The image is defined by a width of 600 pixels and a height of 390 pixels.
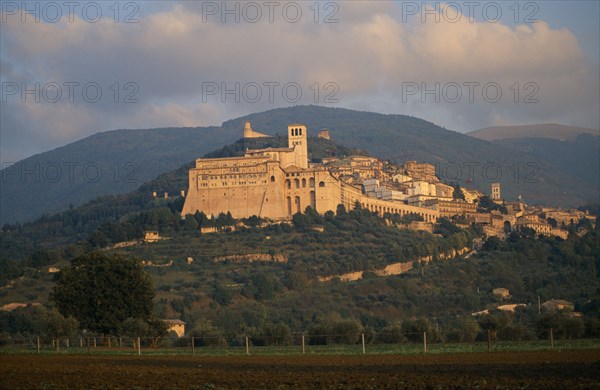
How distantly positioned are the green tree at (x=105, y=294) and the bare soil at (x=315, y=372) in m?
16.9

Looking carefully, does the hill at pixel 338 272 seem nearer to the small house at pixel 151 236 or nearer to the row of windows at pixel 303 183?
the small house at pixel 151 236

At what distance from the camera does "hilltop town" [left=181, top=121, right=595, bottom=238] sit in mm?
120000

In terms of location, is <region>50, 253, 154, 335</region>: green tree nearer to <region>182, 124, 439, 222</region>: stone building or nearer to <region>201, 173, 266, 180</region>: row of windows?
<region>182, 124, 439, 222</region>: stone building

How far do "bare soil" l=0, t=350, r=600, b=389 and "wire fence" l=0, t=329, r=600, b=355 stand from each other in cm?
351

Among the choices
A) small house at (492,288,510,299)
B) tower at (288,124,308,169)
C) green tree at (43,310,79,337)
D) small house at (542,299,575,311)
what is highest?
tower at (288,124,308,169)

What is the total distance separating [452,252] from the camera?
117 metres

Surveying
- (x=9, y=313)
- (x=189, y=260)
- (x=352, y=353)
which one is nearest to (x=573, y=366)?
(x=352, y=353)

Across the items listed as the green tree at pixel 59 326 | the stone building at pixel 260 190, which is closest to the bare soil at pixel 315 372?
the green tree at pixel 59 326

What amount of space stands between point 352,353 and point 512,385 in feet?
47.1

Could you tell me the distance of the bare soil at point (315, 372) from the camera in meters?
27.0

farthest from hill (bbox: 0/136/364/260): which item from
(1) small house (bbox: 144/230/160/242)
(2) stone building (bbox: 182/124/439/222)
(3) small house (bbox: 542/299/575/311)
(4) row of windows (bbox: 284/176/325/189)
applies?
(3) small house (bbox: 542/299/575/311)

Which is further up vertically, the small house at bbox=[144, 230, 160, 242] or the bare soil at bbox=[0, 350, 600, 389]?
the small house at bbox=[144, 230, 160, 242]

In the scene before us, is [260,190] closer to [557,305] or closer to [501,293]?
[501,293]

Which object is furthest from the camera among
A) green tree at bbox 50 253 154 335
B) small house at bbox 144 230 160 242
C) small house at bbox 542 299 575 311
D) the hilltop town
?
the hilltop town
